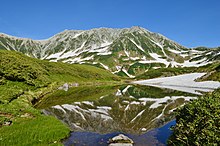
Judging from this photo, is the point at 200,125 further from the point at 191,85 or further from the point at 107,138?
the point at 191,85

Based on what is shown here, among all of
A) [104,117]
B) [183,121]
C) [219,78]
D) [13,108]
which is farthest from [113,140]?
[219,78]

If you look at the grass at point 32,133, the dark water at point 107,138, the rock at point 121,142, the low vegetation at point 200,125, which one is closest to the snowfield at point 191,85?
the dark water at point 107,138

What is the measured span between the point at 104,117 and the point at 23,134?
1719 centimetres

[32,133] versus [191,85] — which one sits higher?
[191,85]

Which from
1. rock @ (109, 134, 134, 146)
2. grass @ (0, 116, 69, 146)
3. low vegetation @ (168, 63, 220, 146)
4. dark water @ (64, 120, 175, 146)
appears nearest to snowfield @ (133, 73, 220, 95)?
dark water @ (64, 120, 175, 146)

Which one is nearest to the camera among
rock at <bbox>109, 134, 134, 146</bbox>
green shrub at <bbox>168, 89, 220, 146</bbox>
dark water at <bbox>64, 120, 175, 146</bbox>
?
green shrub at <bbox>168, 89, 220, 146</bbox>

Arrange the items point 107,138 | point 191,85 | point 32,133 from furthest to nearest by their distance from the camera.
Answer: point 191,85, point 107,138, point 32,133

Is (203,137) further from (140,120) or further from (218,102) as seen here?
(140,120)

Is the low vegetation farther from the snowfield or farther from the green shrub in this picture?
the snowfield

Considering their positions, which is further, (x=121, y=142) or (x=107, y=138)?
(x=107, y=138)

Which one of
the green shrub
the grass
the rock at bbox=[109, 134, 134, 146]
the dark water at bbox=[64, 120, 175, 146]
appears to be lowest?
the dark water at bbox=[64, 120, 175, 146]

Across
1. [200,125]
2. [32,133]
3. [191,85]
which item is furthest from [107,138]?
[191,85]

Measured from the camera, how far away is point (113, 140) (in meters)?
24.6

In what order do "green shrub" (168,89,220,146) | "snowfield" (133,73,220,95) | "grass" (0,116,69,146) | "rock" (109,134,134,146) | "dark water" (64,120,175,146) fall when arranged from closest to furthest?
"green shrub" (168,89,220,146), "grass" (0,116,69,146), "rock" (109,134,134,146), "dark water" (64,120,175,146), "snowfield" (133,73,220,95)
